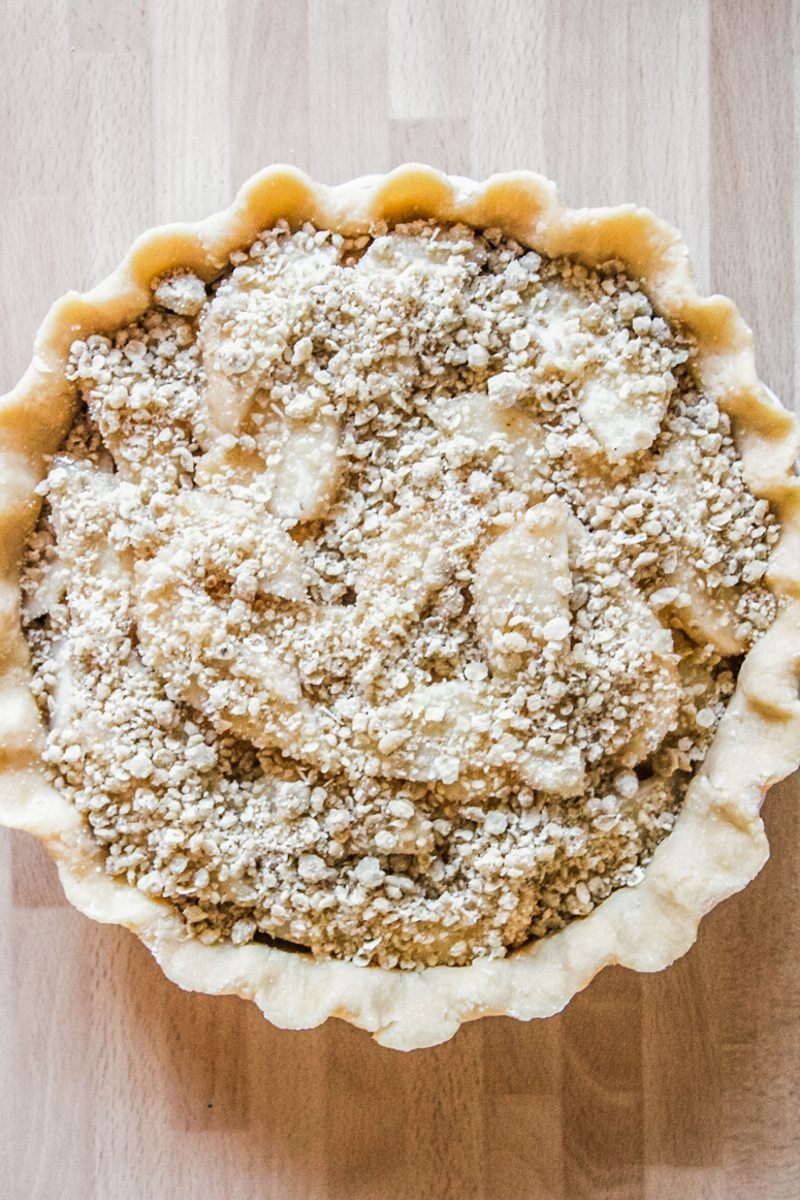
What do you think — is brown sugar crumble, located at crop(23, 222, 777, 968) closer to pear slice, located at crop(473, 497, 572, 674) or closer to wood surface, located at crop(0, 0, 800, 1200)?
pear slice, located at crop(473, 497, 572, 674)

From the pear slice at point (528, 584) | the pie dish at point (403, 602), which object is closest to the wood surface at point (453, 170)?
the pie dish at point (403, 602)

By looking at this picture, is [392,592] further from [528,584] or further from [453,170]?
[453,170]

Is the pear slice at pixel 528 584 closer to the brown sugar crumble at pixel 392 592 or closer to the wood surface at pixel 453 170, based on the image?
the brown sugar crumble at pixel 392 592

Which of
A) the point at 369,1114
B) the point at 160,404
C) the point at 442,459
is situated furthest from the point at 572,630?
the point at 369,1114

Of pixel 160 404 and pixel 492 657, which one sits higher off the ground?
pixel 160 404

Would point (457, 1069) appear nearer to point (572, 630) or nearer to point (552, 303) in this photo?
point (572, 630)

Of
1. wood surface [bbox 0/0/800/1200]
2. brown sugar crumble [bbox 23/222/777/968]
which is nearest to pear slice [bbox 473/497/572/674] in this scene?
brown sugar crumble [bbox 23/222/777/968]

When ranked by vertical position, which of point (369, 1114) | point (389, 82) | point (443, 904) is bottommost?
point (369, 1114)
